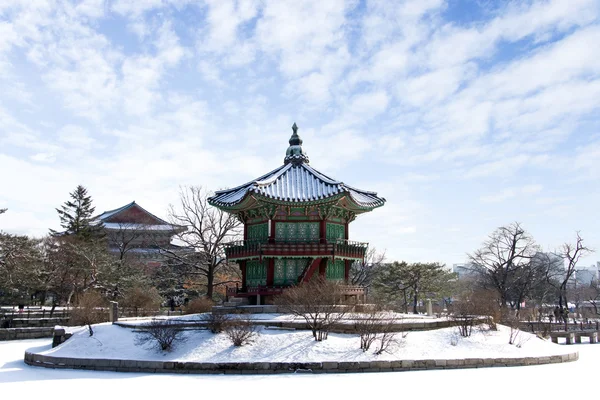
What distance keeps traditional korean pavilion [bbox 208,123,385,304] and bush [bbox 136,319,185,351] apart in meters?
6.14

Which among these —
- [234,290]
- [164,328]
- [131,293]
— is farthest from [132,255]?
[164,328]

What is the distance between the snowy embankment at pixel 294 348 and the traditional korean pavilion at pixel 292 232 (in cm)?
563

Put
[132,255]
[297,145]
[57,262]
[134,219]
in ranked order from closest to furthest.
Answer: [297,145]
[57,262]
[132,255]
[134,219]

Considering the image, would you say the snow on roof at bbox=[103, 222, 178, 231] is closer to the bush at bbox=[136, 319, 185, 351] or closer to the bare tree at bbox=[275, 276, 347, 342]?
the bush at bbox=[136, 319, 185, 351]

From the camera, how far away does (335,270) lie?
86.5 feet

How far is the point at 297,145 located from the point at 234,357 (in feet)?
49.9

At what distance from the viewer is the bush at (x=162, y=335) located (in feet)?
60.1

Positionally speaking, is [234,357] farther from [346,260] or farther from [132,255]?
[132,255]

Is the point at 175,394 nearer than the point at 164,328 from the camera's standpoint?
Yes

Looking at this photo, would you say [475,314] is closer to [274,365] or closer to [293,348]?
[293,348]

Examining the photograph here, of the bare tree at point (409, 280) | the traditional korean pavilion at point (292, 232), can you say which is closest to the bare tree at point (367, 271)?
the bare tree at point (409, 280)

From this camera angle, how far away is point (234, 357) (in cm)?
1736

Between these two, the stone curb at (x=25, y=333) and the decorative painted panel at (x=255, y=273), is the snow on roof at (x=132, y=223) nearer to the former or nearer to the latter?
the stone curb at (x=25, y=333)

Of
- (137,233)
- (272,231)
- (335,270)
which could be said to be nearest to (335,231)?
(335,270)
